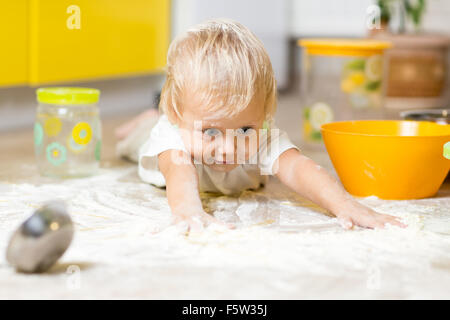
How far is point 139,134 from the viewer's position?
1.48 m

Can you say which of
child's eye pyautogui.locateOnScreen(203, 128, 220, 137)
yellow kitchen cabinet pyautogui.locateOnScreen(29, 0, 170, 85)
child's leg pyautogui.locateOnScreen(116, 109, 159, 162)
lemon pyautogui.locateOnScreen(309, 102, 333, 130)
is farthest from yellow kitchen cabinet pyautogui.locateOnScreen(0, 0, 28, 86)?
child's eye pyautogui.locateOnScreen(203, 128, 220, 137)

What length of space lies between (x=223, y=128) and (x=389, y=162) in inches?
12.0

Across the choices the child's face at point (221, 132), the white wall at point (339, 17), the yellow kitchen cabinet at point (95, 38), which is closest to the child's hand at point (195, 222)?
the child's face at point (221, 132)

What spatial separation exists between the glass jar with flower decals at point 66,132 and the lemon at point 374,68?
74 cm

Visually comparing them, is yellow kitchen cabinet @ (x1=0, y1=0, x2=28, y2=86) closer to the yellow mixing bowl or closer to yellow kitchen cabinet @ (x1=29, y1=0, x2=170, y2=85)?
yellow kitchen cabinet @ (x1=29, y1=0, x2=170, y2=85)

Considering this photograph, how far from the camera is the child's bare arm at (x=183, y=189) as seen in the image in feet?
3.08

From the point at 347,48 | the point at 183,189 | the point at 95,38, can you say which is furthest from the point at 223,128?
the point at 95,38

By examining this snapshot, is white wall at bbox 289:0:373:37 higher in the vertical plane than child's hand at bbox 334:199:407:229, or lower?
higher

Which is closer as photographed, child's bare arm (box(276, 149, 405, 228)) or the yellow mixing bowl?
child's bare arm (box(276, 149, 405, 228))

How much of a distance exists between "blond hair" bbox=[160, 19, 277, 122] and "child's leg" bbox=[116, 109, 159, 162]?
0.43 metres

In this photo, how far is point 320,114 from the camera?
1775mm

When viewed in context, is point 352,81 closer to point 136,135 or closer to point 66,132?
point 136,135

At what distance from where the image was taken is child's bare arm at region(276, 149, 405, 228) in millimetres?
980
